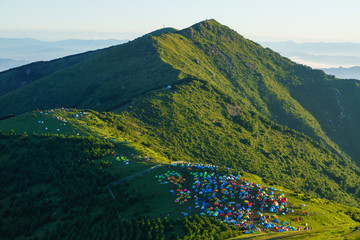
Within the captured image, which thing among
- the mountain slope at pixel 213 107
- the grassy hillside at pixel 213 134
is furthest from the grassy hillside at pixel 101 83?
the grassy hillside at pixel 213 134

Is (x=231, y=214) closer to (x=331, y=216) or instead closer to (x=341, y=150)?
(x=331, y=216)

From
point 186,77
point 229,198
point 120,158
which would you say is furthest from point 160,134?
point 229,198

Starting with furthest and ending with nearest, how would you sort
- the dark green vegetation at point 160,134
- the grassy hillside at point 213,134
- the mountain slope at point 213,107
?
1. the mountain slope at point 213,107
2. the grassy hillside at point 213,134
3. the dark green vegetation at point 160,134

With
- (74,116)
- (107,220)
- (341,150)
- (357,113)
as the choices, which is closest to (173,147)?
(74,116)

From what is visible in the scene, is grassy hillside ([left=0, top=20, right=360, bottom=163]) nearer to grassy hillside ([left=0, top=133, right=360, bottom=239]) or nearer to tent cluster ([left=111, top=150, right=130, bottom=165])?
tent cluster ([left=111, top=150, right=130, bottom=165])

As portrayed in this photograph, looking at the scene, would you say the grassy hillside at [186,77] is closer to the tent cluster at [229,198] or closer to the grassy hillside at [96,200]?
the grassy hillside at [96,200]

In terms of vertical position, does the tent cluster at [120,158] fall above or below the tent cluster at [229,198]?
above

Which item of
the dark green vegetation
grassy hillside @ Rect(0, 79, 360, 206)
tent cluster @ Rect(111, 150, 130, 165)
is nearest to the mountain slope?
grassy hillside @ Rect(0, 79, 360, 206)

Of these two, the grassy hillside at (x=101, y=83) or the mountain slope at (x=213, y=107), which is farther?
the grassy hillside at (x=101, y=83)
